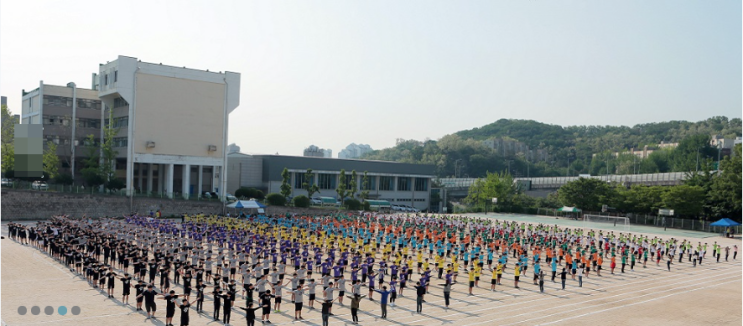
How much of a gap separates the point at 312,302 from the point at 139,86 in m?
44.0

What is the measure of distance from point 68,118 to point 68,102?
1.66 meters

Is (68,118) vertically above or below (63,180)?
above

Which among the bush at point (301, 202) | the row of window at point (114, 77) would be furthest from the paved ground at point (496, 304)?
the bush at point (301, 202)

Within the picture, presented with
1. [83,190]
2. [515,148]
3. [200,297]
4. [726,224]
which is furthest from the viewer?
[515,148]

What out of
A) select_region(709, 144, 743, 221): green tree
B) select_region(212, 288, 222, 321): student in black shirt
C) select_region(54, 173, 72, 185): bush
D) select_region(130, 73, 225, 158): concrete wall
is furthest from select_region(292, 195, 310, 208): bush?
select_region(212, 288, 222, 321): student in black shirt

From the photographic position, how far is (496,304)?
21656 millimetres

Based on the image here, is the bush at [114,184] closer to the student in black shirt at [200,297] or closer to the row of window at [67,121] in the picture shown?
the row of window at [67,121]

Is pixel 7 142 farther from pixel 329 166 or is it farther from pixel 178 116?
pixel 329 166

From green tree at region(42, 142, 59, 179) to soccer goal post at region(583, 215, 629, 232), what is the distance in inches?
1981

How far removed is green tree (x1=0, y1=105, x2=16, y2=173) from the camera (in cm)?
5615

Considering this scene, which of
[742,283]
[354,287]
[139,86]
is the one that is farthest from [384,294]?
[139,86]

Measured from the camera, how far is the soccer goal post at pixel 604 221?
58906 millimetres

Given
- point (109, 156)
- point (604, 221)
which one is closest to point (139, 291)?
point (109, 156)

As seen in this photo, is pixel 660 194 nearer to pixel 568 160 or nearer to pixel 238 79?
pixel 238 79
